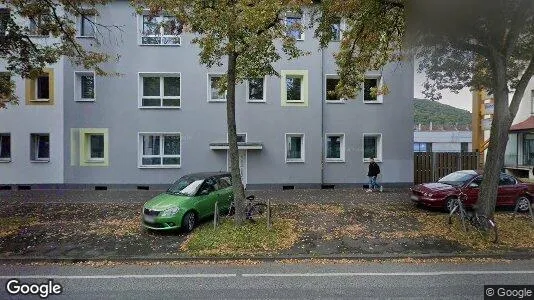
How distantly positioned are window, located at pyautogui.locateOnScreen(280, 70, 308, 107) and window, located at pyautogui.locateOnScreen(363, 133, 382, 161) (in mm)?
3879

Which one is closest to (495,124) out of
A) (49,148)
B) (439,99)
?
(439,99)

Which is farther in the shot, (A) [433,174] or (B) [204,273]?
(A) [433,174]

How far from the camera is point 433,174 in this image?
1839 centimetres

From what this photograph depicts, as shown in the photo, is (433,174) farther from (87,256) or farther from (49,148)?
(49,148)

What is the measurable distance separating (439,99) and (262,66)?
7920mm

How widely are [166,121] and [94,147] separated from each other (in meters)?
4.14

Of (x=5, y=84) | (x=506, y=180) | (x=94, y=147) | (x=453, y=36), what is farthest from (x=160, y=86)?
(x=506, y=180)

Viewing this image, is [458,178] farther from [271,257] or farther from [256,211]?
[271,257]

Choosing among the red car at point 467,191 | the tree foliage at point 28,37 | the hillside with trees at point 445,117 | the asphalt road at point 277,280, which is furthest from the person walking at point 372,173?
the hillside with trees at point 445,117

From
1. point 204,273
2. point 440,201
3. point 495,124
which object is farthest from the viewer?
point 440,201

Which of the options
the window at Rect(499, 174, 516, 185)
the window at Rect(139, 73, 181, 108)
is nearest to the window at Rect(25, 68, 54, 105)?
the window at Rect(139, 73, 181, 108)

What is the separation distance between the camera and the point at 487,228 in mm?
8305

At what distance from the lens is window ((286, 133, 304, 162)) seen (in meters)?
17.5

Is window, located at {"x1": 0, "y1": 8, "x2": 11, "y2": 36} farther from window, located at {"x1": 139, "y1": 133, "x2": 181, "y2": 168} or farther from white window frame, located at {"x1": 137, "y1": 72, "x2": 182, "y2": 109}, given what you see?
window, located at {"x1": 139, "y1": 133, "x2": 181, "y2": 168}
